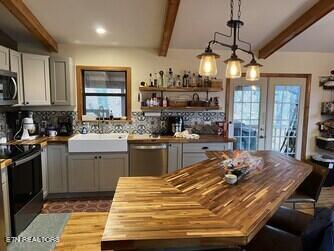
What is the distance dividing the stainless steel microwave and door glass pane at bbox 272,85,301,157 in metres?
4.16

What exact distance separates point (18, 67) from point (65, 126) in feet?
3.60

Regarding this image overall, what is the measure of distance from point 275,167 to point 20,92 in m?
3.44

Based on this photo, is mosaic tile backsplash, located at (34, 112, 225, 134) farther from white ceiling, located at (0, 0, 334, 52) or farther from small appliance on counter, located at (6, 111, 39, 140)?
white ceiling, located at (0, 0, 334, 52)

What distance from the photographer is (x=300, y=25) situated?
3.40 m

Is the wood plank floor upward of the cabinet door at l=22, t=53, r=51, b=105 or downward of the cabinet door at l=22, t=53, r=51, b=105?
downward

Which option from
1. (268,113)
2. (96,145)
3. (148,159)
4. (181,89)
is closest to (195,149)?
(148,159)

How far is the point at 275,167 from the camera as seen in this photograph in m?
2.44

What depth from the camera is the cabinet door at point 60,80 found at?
3.90m

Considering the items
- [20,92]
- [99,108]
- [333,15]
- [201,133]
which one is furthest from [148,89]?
[333,15]

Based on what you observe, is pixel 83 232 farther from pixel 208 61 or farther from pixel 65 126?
pixel 208 61

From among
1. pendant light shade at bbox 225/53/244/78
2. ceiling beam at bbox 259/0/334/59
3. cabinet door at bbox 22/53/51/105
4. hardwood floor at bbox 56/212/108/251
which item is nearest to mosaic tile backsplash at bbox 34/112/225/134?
cabinet door at bbox 22/53/51/105

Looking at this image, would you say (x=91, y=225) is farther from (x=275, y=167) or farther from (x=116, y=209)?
(x=275, y=167)

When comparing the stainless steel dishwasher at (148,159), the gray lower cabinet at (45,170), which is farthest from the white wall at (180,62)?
the gray lower cabinet at (45,170)

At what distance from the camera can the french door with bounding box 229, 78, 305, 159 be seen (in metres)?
4.58
